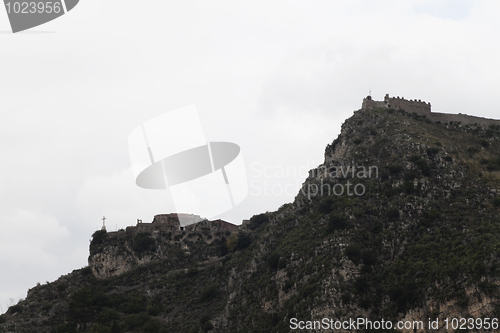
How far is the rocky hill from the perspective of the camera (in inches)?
2392

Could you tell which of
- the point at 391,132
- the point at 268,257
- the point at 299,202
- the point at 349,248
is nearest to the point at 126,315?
the point at 268,257

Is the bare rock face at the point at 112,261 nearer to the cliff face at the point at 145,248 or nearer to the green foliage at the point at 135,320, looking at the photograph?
the cliff face at the point at 145,248

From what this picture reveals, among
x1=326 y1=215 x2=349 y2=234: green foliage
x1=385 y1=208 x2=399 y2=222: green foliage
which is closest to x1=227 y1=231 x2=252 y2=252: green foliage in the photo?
x1=326 y1=215 x2=349 y2=234: green foliage

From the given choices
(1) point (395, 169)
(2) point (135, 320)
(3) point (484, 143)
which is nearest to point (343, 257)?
(1) point (395, 169)

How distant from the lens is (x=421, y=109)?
9500 cm

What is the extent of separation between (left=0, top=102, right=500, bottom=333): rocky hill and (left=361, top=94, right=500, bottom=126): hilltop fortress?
32.6 inches

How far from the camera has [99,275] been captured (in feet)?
297

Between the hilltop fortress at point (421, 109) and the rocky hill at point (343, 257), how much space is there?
2.72 ft

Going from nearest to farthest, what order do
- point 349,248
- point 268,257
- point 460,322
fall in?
point 460,322 < point 349,248 < point 268,257

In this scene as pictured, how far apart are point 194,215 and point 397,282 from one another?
4867 centimetres

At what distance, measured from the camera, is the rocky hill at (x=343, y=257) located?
60.8 meters

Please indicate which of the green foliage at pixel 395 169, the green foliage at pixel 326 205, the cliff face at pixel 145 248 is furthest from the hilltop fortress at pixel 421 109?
the cliff face at pixel 145 248

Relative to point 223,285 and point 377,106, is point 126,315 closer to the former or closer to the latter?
point 223,285

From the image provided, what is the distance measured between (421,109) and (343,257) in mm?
37686
